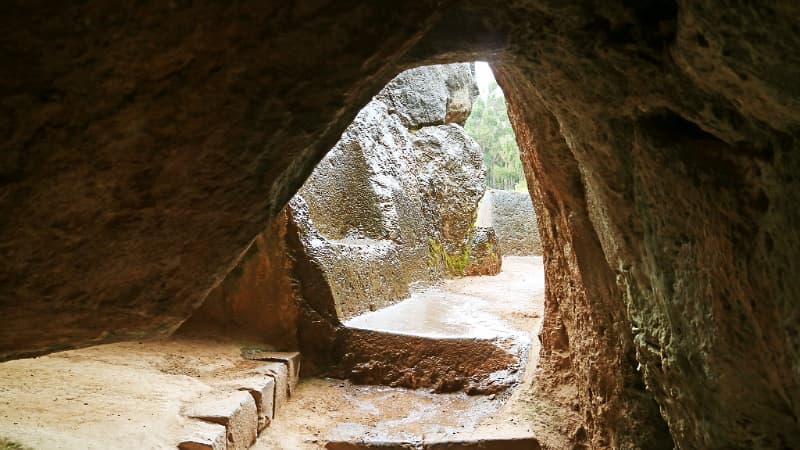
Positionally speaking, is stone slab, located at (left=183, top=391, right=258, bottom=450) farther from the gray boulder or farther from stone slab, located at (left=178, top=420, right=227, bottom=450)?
the gray boulder

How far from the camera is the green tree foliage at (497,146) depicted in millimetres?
14602

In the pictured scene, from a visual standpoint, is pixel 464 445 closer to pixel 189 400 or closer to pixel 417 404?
pixel 417 404

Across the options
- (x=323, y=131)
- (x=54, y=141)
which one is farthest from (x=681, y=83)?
(x=54, y=141)

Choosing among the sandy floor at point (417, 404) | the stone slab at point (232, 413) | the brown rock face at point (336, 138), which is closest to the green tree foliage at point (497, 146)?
the sandy floor at point (417, 404)

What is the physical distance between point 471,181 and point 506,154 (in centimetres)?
794

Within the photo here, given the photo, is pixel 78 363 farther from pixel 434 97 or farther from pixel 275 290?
pixel 434 97

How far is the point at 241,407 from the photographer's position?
281 centimetres

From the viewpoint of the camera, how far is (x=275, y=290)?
4133mm

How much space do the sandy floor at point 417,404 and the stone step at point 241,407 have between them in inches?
3.7

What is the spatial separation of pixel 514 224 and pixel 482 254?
2.80 meters

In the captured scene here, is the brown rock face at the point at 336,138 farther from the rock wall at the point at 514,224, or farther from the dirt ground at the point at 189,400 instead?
the rock wall at the point at 514,224

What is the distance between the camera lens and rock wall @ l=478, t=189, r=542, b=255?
368 inches

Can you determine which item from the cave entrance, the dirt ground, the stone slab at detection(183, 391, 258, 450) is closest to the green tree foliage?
the cave entrance

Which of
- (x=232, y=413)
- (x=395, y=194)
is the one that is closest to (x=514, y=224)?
(x=395, y=194)
